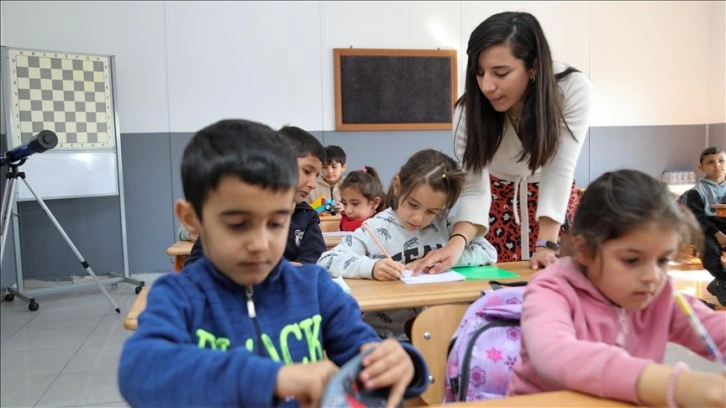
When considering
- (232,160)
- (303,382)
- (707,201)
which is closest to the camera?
(303,382)

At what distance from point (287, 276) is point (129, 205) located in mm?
4263

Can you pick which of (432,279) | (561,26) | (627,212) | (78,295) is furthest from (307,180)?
(561,26)

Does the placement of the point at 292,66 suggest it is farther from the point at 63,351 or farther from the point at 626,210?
the point at 626,210

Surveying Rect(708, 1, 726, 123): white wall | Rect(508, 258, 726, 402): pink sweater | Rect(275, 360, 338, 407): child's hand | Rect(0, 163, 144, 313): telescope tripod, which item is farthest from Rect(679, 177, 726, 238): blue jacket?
Rect(0, 163, 144, 313): telescope tripod

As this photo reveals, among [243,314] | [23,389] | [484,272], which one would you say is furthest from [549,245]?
[23,389]

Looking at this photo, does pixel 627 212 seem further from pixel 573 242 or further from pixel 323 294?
pixel 323 294

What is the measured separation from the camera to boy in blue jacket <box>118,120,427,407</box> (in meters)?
0.64

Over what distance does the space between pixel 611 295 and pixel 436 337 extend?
16.1 inches

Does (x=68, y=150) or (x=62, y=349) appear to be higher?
(x=68, y=150)

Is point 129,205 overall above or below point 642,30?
below

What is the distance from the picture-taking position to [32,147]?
328 centimetres

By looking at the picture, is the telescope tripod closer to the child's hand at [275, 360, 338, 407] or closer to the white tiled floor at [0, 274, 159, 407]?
the white tiled floor at [0, 274, 159, 407]

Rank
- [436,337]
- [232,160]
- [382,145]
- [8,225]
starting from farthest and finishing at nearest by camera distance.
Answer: [382,145] → [8,225] → [436,337] → [232,160]

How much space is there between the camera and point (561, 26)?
534cm
